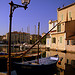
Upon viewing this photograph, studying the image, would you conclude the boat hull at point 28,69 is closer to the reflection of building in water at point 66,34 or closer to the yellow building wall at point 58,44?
the reflection of building in water at point 66,34

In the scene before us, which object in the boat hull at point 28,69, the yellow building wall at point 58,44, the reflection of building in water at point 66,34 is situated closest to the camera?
the boat hull at point 28,69

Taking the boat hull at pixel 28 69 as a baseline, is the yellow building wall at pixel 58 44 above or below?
above

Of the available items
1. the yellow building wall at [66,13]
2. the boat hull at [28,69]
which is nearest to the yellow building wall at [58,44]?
the yellow building wall at [66,13]

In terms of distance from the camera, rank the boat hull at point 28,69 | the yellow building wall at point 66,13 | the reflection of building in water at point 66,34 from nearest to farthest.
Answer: the boat hull at point 28,69
the reflection of building in water at point 66,34
the yellow building wall at point 66,13

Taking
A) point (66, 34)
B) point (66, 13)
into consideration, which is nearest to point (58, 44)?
point (66, 34)

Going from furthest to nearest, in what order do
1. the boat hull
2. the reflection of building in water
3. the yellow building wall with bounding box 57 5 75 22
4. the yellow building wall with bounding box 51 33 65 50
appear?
the yellow building wall with bounding box 57 5 75 22 < the yellow building wall with bounding box 51 33 65 50 < the reflection of building in water < the boat hull

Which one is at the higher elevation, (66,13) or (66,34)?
(66,13)

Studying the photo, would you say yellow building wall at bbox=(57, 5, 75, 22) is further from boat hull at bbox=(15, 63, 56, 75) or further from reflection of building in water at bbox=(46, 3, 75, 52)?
boat hull at bbox=(15, 63, 56, 75)

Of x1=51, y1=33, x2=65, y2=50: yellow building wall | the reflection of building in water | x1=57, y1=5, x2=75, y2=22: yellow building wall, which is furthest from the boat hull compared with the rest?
x1=57, y1=5, x2=75, y2=22: yellow building wall

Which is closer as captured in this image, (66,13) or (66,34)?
(66,34)

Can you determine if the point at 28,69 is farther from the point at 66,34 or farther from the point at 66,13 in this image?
the point at 66,13

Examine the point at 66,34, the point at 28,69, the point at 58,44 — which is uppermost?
the point at 66,34

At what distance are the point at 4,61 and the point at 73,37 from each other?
18.0 m

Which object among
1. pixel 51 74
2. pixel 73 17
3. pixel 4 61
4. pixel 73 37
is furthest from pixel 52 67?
pixel 73 17
